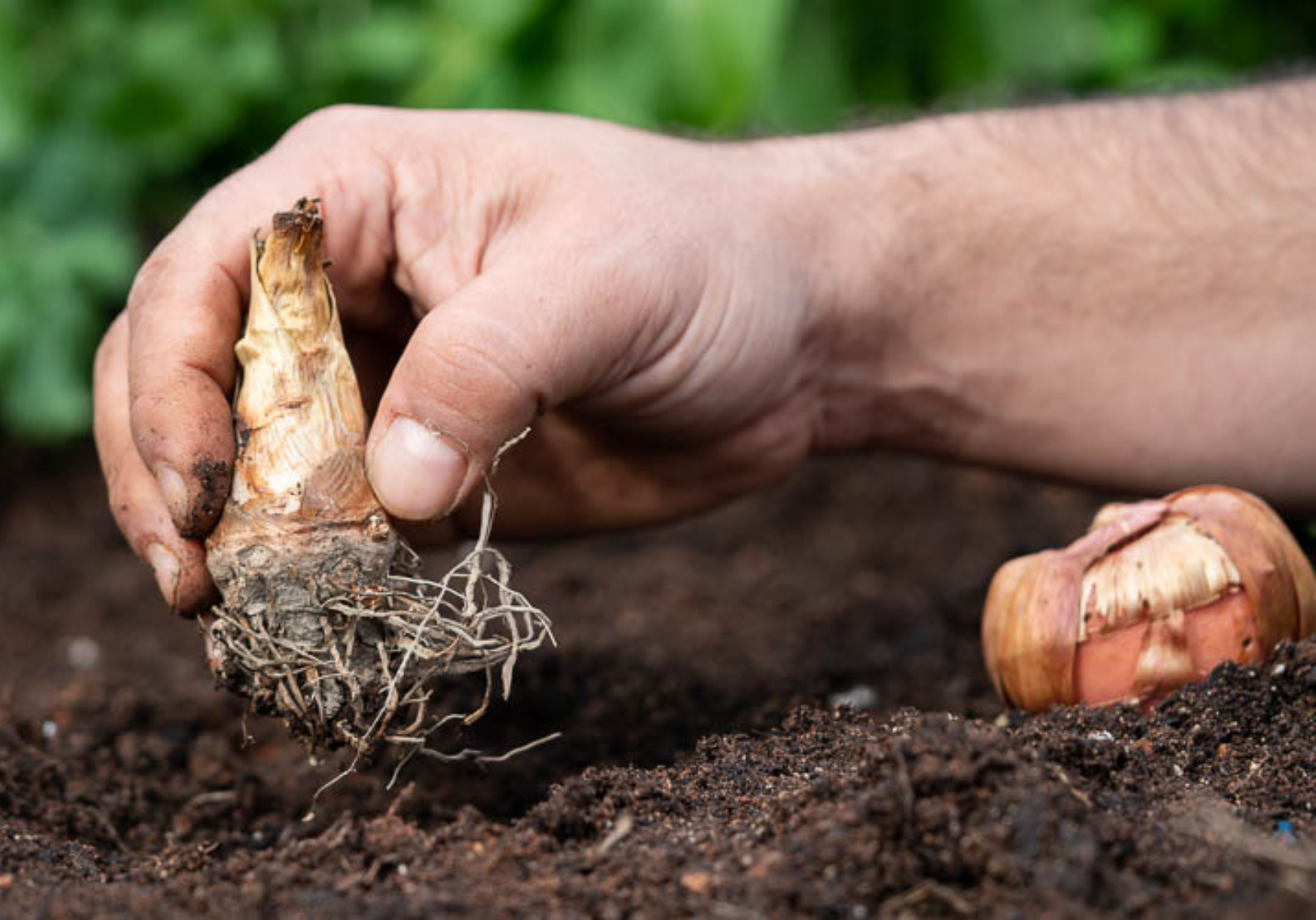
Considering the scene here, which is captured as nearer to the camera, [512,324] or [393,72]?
[512,324]

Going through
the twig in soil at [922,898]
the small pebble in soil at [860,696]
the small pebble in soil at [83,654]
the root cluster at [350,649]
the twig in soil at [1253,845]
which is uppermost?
the twig in soil at [1253,845]

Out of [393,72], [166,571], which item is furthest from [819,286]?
[393,72]

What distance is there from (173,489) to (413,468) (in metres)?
0.32

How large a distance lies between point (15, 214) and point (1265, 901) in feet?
12.6

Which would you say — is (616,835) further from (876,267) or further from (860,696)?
(876,267)

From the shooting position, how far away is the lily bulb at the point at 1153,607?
69.6 inches

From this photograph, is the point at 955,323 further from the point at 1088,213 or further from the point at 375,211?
the point at 375,211

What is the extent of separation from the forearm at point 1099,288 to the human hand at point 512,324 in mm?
181

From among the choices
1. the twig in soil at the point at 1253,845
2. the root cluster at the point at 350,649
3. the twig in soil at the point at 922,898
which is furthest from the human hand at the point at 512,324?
the twig in soil at the point at 1253,845

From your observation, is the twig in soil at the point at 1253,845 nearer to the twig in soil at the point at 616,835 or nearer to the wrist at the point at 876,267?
the twig in soil at the point at 616,835

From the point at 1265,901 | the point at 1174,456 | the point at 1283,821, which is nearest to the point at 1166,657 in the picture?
the point at 1283,821

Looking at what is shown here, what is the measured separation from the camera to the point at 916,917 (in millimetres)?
1203

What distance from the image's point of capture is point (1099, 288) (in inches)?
97.7

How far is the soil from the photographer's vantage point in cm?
124
